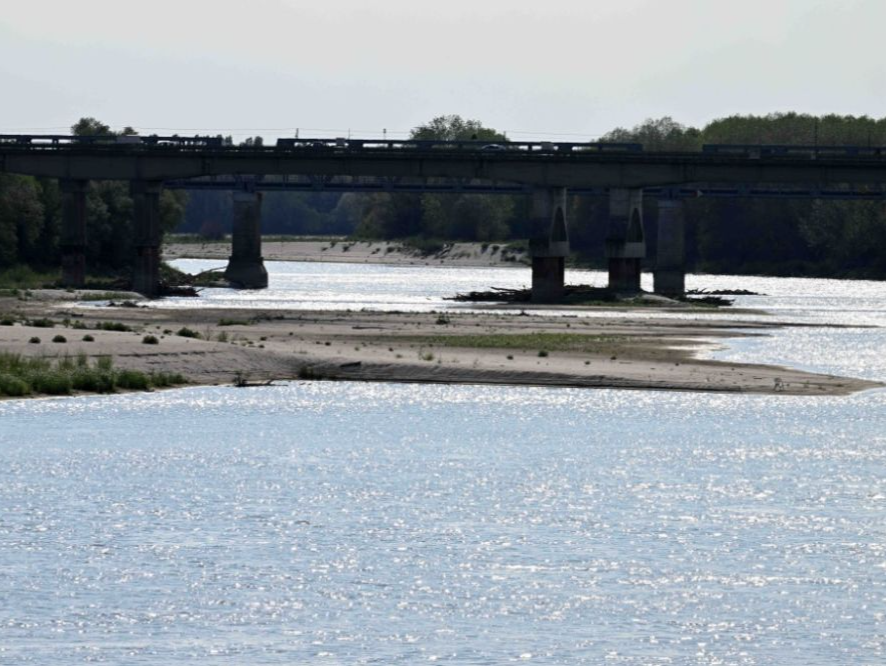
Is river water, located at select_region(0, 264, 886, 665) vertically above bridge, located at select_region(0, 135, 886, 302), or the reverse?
bridge, located at select_region(0, 135, 886, 302)

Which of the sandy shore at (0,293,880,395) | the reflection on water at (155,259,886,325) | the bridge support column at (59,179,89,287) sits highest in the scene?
the bridge support column at (59,179,89,287)

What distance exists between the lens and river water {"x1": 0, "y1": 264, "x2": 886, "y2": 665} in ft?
90.8

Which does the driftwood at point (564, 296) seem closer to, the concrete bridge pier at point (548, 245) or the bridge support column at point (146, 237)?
the concrete bridge pier at point (548, 245)

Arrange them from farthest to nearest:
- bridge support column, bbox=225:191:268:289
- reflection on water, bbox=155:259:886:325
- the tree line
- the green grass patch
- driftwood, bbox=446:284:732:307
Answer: bridge support column, bbox=225:191:268:289
the tree line
driftwood, bbox=446:284:732:307
reflection on water, bbox=155:259:886:325
the green grass patch

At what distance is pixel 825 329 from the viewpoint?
94688mm

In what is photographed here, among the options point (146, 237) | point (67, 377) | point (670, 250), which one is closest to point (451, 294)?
point (670, 250)

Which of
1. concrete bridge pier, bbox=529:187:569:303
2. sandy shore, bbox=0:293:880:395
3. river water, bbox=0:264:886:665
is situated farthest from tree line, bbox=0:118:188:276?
river water, bbox=0:264:886:665

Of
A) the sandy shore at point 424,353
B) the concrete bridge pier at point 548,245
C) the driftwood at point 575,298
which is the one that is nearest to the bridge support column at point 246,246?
the driftwood at point 575,298

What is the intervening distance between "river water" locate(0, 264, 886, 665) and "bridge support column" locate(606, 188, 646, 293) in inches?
2536

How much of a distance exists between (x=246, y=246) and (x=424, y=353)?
71.4m

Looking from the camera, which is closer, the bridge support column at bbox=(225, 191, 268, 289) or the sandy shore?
the sandy shore

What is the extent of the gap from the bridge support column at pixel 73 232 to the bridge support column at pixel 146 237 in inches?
126

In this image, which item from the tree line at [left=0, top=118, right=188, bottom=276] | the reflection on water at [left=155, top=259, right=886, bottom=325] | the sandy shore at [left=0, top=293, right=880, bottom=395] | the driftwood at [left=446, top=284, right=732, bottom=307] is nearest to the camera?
the sandy shore at [left=0, top=293, right=880, bottom=395]

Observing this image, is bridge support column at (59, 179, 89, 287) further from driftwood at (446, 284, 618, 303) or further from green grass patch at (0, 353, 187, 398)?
green grass patch at (0, 353, 187, 398)
